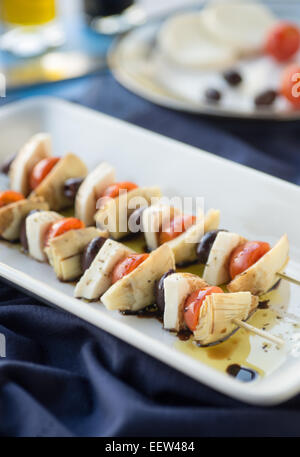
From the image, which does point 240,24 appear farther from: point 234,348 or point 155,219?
point 234,348

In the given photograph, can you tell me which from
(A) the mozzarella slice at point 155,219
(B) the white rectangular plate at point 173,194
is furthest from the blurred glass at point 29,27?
(A) the mozzarella slice at point 155,219

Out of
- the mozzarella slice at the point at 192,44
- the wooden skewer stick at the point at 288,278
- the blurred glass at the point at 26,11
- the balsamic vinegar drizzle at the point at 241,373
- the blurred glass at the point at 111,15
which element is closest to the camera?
the balsamic vinegar drizzle at the point at 241,373

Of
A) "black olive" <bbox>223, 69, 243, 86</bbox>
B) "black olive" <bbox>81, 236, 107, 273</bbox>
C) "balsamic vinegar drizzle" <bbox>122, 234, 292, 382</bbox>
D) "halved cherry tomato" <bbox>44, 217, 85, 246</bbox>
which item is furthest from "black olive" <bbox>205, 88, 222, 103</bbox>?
"balsamic vinegar drizzle" <bbox>122, 234, 292, 382</bbox>

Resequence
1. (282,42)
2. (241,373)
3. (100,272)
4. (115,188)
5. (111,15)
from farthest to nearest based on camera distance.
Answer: (111,15) → (282,42) → (115,188) → (100,272) → (241,373)

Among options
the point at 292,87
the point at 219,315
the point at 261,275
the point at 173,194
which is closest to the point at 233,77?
the point at 292,87

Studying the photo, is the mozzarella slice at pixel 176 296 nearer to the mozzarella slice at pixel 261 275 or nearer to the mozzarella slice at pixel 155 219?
the mozzarella slice at pixel 261 275

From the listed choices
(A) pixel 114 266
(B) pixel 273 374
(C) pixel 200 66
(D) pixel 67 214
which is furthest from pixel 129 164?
(B) pixel 273 374
